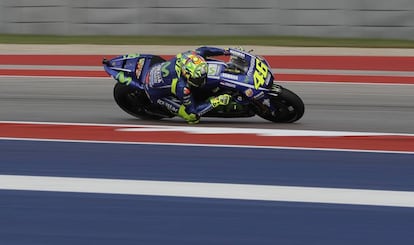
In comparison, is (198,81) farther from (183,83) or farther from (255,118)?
(255,118)

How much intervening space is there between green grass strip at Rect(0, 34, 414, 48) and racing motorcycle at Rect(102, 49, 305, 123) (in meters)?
7.80

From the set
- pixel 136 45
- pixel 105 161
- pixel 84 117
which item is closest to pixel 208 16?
pixel 136 45

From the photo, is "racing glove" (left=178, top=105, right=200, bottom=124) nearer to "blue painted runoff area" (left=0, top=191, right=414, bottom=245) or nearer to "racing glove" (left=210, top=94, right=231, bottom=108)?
"racing glove" (left=210, top=94, right=231, bottom=108)

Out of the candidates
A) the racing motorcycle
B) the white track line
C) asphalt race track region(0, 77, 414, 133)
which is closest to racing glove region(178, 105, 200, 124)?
the racing motorcycle

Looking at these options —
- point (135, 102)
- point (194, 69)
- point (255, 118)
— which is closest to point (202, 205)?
point (194, 69)

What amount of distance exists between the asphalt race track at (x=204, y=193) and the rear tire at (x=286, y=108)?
0.11 metres

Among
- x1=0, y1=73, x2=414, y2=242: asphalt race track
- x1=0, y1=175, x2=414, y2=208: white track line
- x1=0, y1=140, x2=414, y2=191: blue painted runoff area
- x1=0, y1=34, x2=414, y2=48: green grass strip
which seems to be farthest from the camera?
x1=0, y1=34, x2=414, y2=48: green grass strip

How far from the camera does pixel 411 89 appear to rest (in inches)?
508

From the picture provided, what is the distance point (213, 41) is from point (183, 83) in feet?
29.0

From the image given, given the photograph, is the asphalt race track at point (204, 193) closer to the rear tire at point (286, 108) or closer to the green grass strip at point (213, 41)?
the rear tire at point (286, 108)

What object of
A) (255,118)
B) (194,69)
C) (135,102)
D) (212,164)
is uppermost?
(194,69)

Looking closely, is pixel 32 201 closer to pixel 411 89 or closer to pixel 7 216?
pixel 7 216

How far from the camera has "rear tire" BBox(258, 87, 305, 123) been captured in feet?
31.5

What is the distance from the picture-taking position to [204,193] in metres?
6.84
